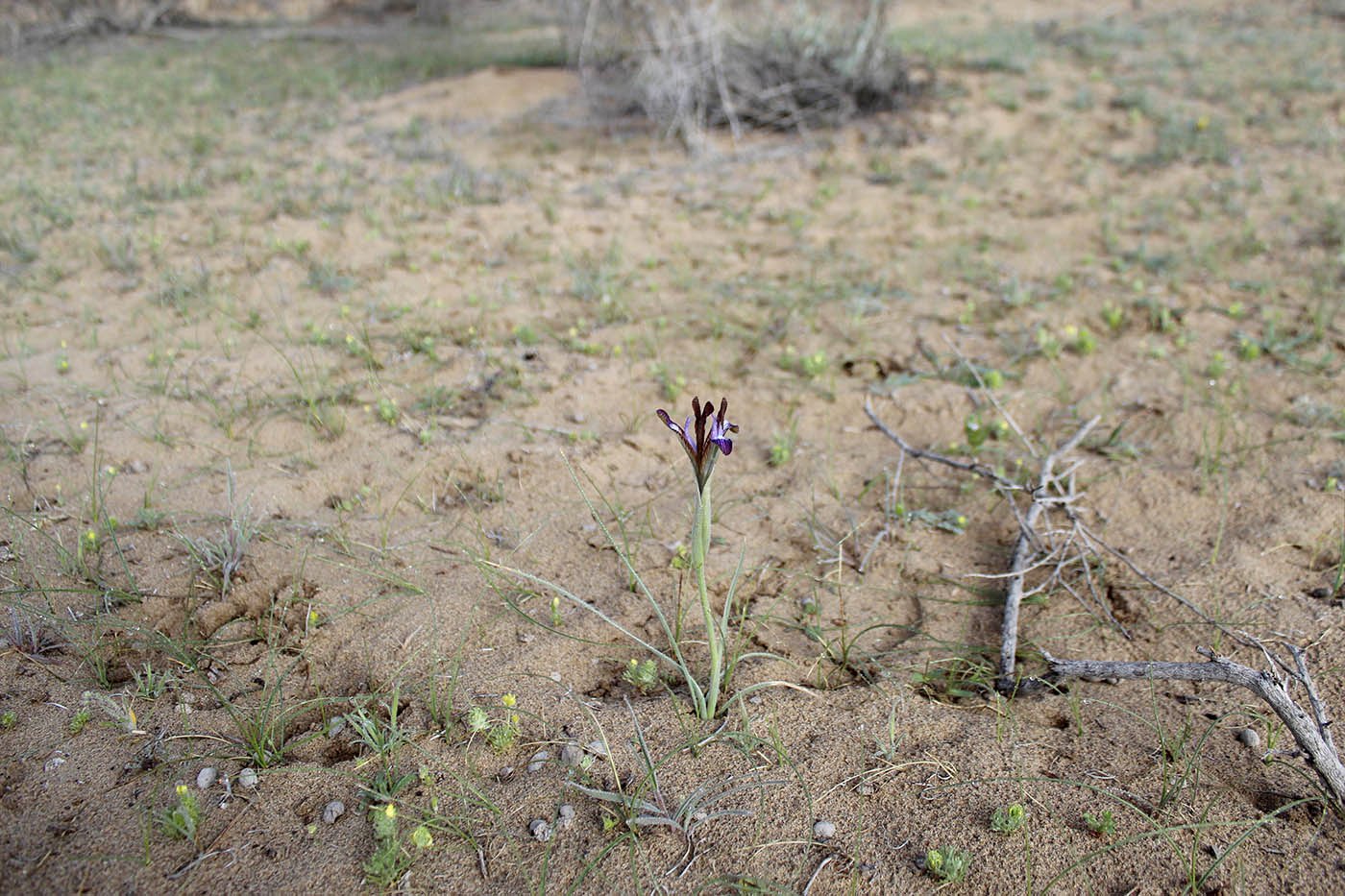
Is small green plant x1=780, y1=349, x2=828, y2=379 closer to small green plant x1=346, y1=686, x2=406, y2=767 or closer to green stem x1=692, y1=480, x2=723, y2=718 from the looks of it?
green stem x1=692, y1=480, x2=723, y2=718

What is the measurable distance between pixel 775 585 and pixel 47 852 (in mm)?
1786

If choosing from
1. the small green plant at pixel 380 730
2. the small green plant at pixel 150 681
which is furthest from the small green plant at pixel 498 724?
the small green plant at pixel 150 681

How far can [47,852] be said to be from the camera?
1692 millimetres

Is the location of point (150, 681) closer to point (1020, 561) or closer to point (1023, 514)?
point (1020, 561)

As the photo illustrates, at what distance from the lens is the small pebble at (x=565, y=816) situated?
5.92 feet

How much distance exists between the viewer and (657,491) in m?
2.96

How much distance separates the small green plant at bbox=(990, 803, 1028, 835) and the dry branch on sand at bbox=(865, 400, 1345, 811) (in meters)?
0.42

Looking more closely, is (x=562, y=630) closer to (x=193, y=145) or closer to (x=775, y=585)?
(x=775, y=585)

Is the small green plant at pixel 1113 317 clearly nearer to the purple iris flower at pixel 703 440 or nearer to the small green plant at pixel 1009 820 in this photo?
the small green plant at pixel 1009 820

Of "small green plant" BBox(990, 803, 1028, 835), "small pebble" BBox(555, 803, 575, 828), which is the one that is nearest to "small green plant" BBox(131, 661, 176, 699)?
"small pebble" BBox(555, 803, 575, 828)

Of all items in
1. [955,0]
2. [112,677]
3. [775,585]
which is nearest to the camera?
[112,677]

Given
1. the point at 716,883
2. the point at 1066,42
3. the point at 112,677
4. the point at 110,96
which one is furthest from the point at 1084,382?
the point at 110,96

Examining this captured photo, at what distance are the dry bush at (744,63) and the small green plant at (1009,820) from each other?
4942mm

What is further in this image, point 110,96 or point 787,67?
point 110,96
